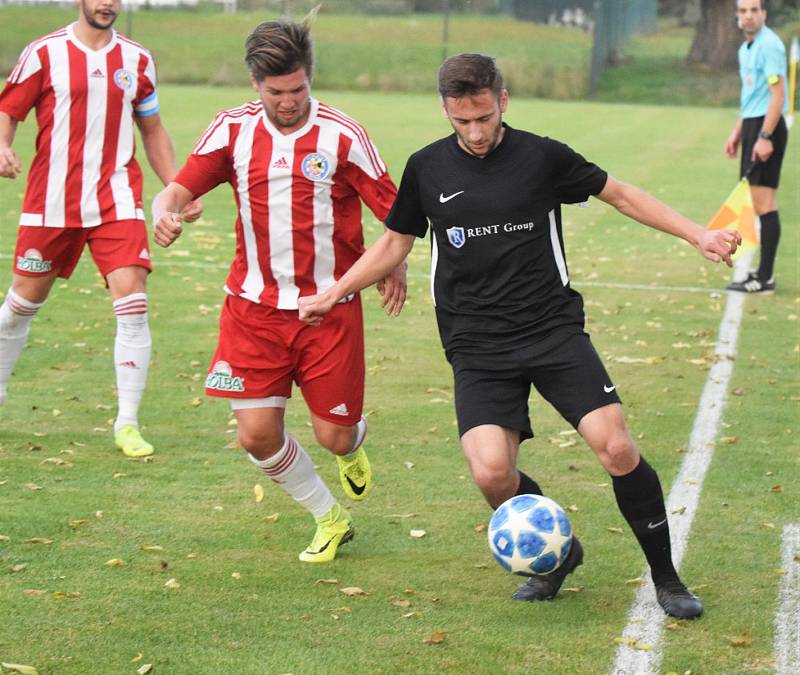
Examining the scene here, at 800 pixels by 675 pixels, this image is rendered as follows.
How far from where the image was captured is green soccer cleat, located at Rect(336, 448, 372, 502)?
Result: 6.20m

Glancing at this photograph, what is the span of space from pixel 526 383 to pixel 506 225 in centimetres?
58

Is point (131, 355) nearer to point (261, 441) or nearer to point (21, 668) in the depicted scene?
point (261, 441)

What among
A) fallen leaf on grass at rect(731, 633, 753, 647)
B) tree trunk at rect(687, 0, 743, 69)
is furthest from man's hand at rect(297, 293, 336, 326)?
tree trunk at rect(687, 0, 743, 69)

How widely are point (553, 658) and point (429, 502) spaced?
1.96 m

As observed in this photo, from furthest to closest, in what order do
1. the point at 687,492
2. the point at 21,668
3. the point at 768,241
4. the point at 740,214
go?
the point at 768,241 → the point at 740,214 → the point at 687,492 → the point at 21,668

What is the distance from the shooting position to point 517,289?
205 inches

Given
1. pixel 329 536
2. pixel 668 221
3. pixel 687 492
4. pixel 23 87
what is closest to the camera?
pixel 668 221

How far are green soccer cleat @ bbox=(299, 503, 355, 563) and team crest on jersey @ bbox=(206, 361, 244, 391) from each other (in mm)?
654

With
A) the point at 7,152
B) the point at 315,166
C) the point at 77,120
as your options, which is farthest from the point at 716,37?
the point at 315,166

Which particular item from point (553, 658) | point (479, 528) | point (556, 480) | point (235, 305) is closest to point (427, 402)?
point (556, 480)

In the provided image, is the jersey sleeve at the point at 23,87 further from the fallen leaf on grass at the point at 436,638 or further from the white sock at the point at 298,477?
the fallen leaf on grass at the point at 436,638

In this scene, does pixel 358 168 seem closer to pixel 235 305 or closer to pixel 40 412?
pixel 235 305

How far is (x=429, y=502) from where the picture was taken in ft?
21.8

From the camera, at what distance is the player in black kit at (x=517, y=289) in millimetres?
5070
